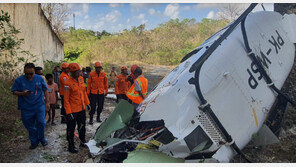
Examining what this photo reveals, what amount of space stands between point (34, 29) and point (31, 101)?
24.1 ft

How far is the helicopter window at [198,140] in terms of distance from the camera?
306 centimetres

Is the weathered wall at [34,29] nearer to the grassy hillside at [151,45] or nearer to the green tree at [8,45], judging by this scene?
the green tree at [8,45]

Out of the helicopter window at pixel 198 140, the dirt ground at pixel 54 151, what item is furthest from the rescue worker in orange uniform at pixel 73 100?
the helicopter window at pixel 198 140

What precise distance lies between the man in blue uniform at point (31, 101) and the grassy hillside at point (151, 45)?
1392 cm

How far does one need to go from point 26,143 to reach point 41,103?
887mm

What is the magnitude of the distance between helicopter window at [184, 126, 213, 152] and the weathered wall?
661 cm

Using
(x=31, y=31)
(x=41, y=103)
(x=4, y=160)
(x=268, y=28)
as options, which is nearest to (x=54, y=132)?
(x=41, y=103)

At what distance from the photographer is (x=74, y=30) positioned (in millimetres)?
29734

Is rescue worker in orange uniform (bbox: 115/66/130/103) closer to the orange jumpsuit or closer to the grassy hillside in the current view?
the orange jumpsuit

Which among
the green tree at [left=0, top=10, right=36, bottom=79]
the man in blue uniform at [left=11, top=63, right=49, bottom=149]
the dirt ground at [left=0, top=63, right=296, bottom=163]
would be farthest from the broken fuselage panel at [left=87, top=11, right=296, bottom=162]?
the green tree at [left=0, top=10, right=36, bottom=79]

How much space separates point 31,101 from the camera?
449cm

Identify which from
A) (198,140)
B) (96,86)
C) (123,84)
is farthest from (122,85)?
(198,140)

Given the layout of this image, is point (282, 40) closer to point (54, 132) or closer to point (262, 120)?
point (262, 120)

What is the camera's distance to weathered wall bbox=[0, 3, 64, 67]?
897cm
